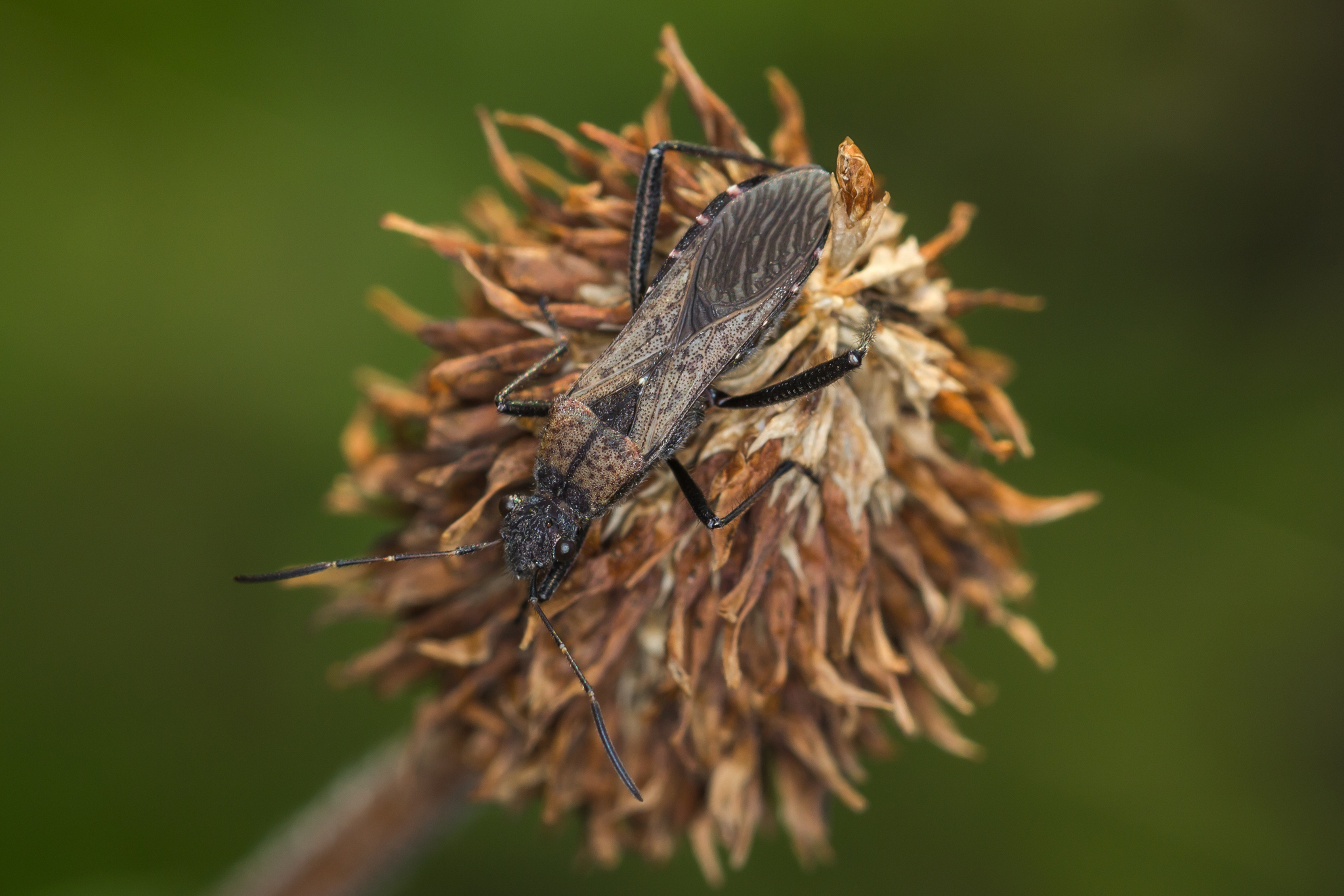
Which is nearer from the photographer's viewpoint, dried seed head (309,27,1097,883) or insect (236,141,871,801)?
dried seed head (309,27,1097,883)

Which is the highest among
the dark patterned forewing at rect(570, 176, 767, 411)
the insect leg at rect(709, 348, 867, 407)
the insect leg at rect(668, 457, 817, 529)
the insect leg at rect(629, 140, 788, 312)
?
the insect leg at rect(629, 140, 788, 312)

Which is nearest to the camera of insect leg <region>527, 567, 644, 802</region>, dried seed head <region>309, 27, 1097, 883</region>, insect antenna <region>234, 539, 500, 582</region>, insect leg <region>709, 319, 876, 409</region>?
insect leg <region>709, 319, 876, 409</region>

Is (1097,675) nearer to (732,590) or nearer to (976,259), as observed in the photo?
(976,259)

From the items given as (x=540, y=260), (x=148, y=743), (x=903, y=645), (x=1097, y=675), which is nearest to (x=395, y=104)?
(x=540, y=260)

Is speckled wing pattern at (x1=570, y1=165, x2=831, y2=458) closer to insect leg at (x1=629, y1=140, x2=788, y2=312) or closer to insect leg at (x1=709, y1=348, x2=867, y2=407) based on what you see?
insect leg at (x1=629, y1=140, x2=788, y2=312)

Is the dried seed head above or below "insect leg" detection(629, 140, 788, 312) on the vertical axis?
below

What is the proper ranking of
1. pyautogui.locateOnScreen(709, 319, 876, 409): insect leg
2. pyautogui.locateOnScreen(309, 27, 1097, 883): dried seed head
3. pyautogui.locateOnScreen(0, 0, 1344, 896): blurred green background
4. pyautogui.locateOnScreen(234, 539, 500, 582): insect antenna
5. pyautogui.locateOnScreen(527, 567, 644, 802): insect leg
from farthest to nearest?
pyautogui.locateOnScreen(0, 0, 1344, 896): blurred green background → pyautogui.locateOnScreen(234, 539, 500, 582): insect antenna → pyautogui.locateOnScreen(527, 567, 644, 802): insect leg → pyautogui.locateOnScreen(309, 27, 1097, 883): dried seed head → pyautogui.locateOnScreen(709, 319, 876, 409): insect leg

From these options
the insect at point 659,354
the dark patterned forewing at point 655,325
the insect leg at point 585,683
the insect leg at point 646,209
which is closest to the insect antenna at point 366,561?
the insect at point 659,354

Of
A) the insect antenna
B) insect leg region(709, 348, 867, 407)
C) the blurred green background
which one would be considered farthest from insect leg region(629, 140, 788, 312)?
the blurred green background
